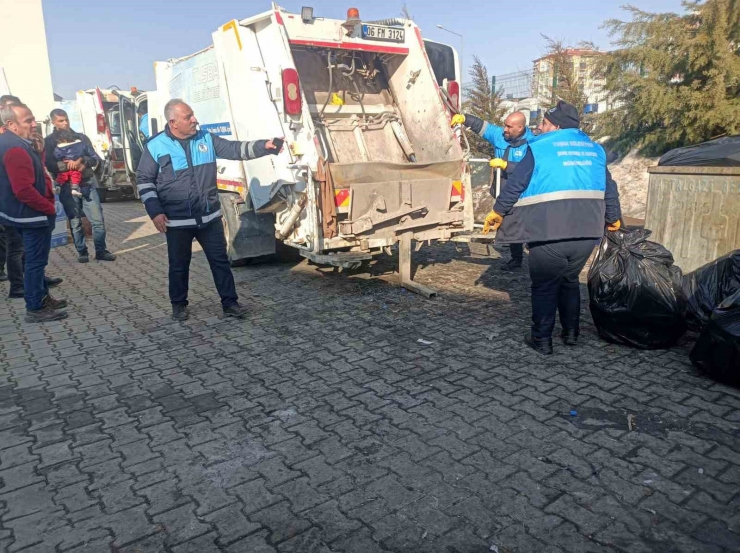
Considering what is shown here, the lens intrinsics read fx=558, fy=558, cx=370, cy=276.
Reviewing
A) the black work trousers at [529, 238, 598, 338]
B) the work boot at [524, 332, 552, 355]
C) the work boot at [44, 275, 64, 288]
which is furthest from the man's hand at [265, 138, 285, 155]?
the work boot at [44, 275, 64, 288]

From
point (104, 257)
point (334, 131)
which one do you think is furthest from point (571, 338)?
point (104, 257)

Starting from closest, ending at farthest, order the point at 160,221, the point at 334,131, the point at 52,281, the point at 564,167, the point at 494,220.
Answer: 1. the point at 564,167
2. the point at 494,220
3. the point at 160,221
4. the point at 334,131
5. the point at 52,281

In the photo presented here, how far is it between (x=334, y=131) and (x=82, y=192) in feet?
11.0

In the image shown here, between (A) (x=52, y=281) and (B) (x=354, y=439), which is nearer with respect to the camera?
(B) (x=354, y=439)

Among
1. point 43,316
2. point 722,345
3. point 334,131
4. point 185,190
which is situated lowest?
point 43,316

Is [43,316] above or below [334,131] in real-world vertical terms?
below

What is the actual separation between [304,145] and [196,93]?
222cm

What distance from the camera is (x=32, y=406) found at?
3.31 m

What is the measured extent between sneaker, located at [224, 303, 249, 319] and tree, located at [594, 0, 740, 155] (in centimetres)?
702

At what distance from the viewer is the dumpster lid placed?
4930 mm

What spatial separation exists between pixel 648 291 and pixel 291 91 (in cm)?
331

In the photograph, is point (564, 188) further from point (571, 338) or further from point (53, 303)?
point (53, 303)

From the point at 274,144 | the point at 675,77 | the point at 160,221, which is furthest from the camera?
the point at 675,77

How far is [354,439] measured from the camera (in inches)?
113
